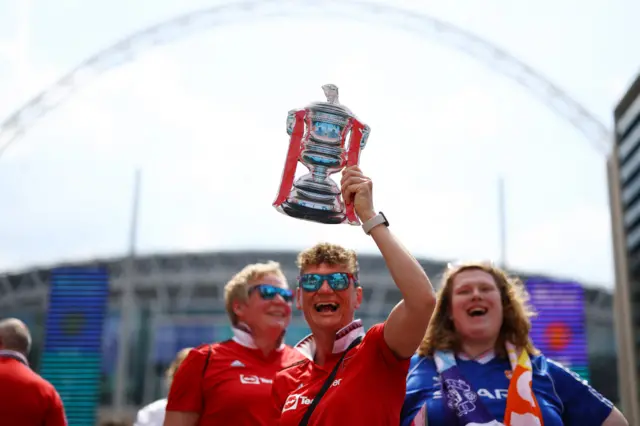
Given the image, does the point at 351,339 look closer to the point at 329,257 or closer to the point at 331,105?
the point at 329,257

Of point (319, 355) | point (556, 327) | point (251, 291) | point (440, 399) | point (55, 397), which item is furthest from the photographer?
point (556, 327)

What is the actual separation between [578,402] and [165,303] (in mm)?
48988

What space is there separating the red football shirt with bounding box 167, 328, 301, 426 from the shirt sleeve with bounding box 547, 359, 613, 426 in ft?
5.91

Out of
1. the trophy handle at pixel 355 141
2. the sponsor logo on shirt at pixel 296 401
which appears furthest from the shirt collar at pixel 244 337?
the trophy handle at pixel 355 141

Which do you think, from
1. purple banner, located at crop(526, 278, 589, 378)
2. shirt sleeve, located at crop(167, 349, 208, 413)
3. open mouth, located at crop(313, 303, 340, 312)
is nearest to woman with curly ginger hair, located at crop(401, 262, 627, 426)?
open mouth, located at crop(313, 303, 340, 312)

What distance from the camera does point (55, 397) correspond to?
7148mm

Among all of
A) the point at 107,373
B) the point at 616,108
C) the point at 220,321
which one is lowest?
the point at 107,373

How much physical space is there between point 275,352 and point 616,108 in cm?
3675

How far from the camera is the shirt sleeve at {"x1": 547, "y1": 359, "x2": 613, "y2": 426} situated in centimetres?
468

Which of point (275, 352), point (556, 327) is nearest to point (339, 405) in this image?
point (275, 352)

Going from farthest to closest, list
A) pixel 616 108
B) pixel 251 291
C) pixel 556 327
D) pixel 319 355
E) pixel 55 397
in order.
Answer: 1. pixel 616 108
2. pixel 556 327
3. pixel 55 397
4. pixel 251 291
5. pixel 319 355

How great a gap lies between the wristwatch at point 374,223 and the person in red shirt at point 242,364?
225 cm

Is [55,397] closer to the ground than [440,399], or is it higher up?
closer to the ground

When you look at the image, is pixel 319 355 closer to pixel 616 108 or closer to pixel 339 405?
pixel 339 405
